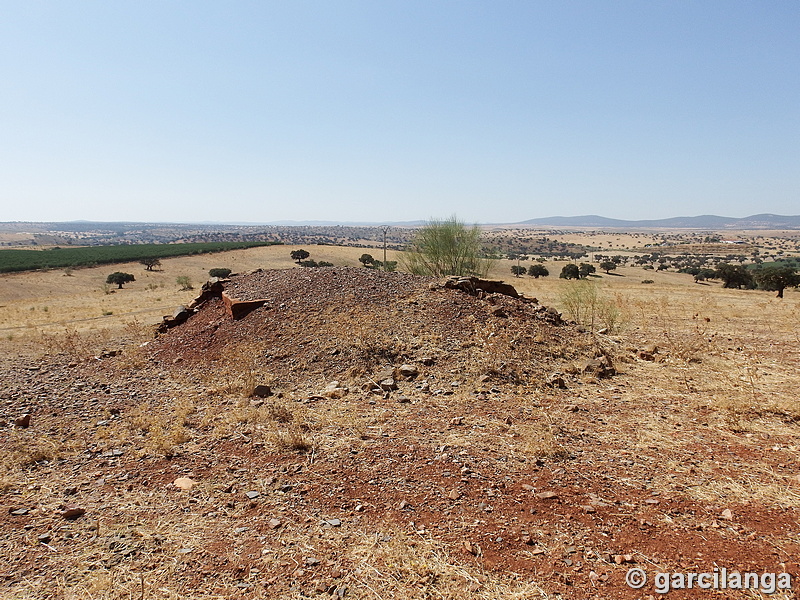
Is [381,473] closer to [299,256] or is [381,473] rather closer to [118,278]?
[118,278]

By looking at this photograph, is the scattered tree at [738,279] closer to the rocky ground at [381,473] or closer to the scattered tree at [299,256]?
the rocky ground at [381,473]

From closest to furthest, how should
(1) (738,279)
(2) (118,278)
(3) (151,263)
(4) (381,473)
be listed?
(4) (381,473) < (1) (738,279) < (2) (118,278) < (3) (151,263)

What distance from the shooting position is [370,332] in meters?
9.73

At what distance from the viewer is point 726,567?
3.50 metres

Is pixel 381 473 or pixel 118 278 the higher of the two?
pixel 118 278

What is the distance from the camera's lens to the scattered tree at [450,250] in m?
19.7

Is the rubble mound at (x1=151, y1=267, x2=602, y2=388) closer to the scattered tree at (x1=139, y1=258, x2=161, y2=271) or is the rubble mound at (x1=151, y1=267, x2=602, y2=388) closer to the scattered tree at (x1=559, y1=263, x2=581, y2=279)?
the scattered tree at (x1=559, y1=263, x2=581, y2=279)

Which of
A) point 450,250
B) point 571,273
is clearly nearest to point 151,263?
point 450,250

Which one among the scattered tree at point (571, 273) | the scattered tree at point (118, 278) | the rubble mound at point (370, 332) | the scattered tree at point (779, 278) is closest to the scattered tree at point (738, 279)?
the scattered tree at point (779, 278)

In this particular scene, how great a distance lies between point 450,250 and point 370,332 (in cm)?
1080

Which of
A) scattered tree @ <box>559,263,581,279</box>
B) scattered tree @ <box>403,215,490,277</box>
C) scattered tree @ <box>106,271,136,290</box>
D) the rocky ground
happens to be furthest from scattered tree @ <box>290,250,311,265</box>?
the rocky ground

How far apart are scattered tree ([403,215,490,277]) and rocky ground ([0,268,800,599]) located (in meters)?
10.3

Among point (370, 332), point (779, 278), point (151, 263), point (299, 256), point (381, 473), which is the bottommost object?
point (381, 473)

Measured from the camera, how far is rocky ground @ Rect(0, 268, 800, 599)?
143 inches
